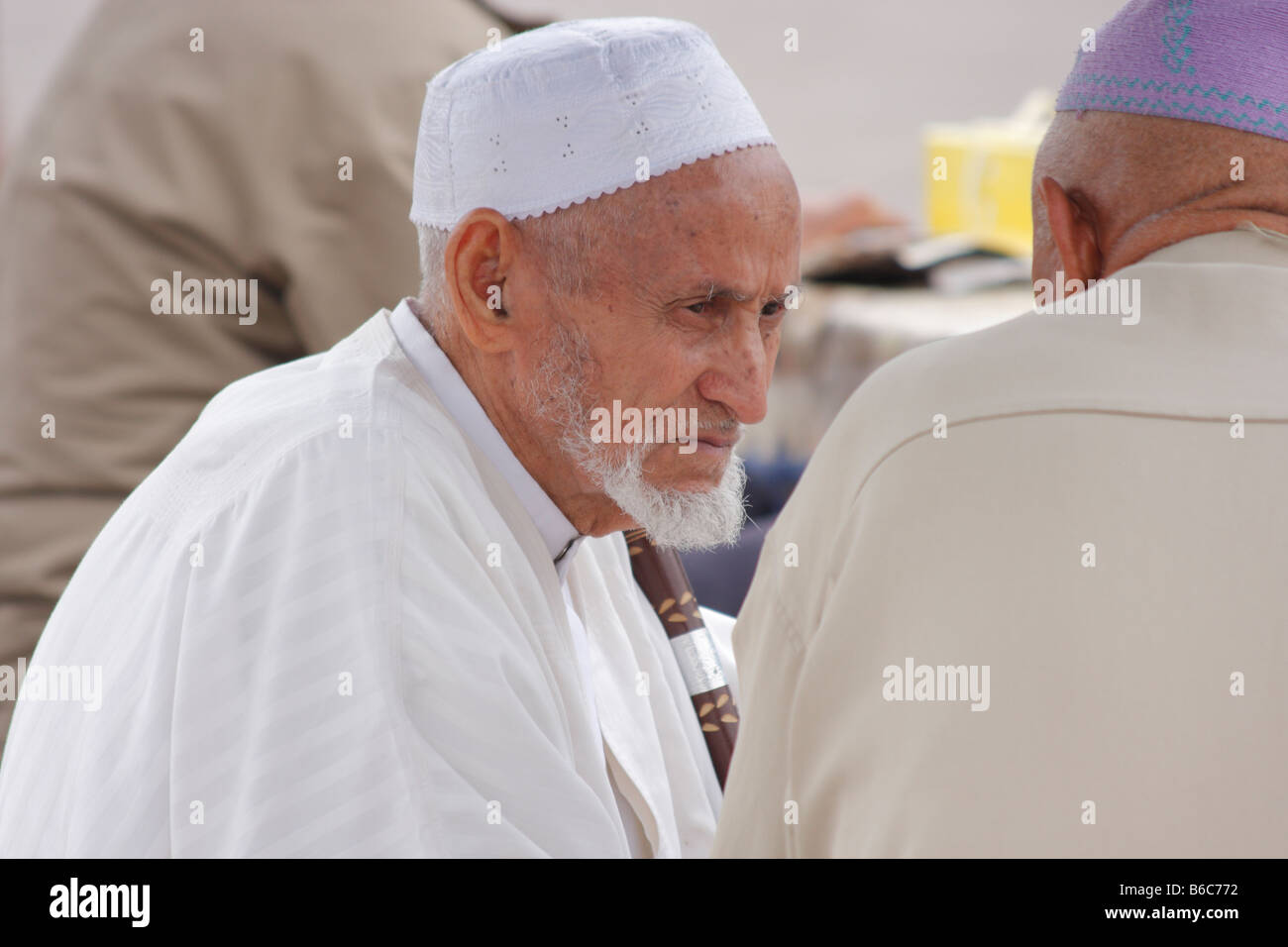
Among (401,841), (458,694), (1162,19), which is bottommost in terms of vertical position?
(401,841)

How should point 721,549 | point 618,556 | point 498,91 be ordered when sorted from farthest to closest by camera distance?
point 721,549 → point 618,556 → point 498,91

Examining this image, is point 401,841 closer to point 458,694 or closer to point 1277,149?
point 458,694

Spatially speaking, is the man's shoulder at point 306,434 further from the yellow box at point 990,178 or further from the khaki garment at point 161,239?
the yellow box at point 990,178

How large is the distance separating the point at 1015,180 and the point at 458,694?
3891 mm

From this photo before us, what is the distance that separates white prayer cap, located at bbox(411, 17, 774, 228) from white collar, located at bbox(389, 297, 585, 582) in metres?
0.16

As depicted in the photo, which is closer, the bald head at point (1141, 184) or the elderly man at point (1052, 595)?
the elderly man at point (1052, 595)

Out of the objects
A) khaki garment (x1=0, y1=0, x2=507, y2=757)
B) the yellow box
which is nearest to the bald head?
khaki garment (x1=0, y1=0, x2=507, y2=757)

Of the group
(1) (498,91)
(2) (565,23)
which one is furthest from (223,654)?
(2) (565,23)

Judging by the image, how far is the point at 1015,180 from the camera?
4980mm

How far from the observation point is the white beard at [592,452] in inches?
76.0

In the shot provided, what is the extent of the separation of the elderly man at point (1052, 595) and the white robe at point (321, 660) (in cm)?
36

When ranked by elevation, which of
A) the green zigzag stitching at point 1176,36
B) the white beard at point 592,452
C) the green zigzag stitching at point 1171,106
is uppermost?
the green zigzag stitching at point 1176,36

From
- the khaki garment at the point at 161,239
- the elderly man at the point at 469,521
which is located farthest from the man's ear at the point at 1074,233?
the khaki garment at the point at 161,239

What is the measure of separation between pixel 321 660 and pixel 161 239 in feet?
5.57
